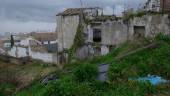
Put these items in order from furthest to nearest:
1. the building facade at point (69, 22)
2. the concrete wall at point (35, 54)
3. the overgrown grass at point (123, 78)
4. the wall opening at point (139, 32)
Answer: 1. the concrete wall at point (35, 54)
2. the building facade at point (69, 22)
3. the wall opening at point (139, 32)
4. the overgrown grass at point (123, 78)

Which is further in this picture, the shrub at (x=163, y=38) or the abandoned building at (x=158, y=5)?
the abandoned building at (x=158, y=5)

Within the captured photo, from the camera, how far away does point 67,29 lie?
88.3ft

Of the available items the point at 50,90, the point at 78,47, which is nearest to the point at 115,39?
the point at 78,47

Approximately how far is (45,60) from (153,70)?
18.2 m

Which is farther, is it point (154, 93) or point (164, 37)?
point (164, 37)

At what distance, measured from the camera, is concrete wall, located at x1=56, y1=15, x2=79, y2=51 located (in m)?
26.1

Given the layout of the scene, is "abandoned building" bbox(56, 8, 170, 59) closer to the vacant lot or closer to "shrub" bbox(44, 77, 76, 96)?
the vacant lot

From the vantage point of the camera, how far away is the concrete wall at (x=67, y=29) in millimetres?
26133

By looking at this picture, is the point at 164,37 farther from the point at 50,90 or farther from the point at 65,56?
the point at 65,56

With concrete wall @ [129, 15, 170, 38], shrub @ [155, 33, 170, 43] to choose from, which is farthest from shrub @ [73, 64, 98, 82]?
concrete wall @ [129, 15, 170, 38]

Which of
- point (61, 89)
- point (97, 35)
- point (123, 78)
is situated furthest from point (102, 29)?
point (61, 89)

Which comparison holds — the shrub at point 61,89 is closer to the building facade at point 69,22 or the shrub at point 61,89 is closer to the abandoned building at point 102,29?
the abandoned building at point 102,29

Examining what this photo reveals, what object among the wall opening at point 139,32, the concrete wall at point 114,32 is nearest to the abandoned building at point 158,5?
the wall opening at point 139,32

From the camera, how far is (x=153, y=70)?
13.0 m
